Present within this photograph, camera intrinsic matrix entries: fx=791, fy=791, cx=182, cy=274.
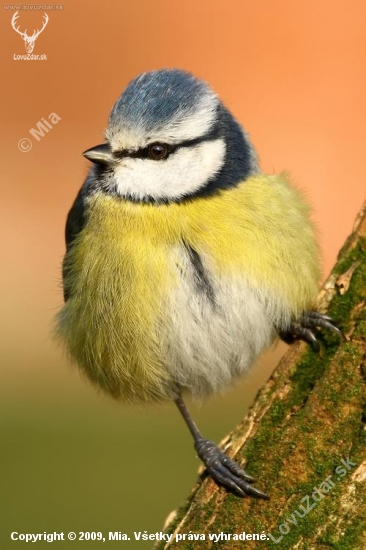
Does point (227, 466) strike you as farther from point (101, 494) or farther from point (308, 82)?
point (308, 82)

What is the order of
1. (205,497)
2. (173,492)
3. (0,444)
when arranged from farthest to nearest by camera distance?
(0,444) < (173,492) < (205,497)

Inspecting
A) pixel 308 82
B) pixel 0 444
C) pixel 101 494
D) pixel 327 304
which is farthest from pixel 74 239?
pixel 308 82

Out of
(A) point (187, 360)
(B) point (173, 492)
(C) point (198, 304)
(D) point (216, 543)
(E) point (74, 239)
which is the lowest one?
(B) point (173, 492)

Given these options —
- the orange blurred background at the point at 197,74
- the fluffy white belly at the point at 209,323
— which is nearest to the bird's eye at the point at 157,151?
the fluffy white belly at the point at 209,323

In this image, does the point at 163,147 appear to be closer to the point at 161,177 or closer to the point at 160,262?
the point at 161,177

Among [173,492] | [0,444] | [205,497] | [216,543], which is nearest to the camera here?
[216,543]

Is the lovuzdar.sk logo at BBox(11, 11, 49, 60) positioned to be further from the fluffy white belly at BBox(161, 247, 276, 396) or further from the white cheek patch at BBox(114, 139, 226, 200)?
the fluffy white belly at BBox(161, 247, 276, 396)
